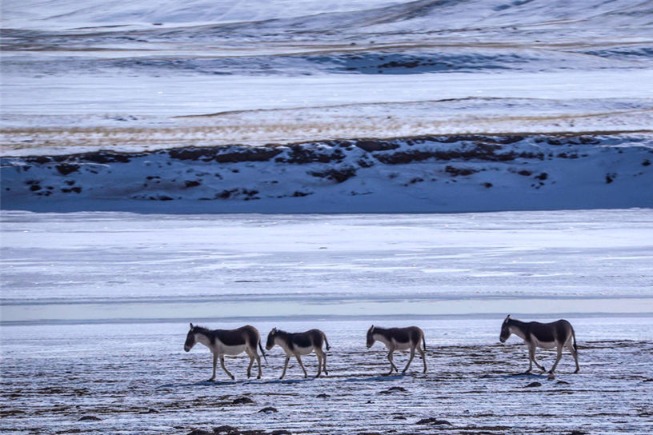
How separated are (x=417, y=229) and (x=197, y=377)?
36.9 ft

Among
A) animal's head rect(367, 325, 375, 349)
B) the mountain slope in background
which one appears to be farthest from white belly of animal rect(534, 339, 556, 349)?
the mountain slope in background

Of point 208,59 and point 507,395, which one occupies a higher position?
point 208,59

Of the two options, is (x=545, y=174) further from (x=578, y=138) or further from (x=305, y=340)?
(x=305, y=340)

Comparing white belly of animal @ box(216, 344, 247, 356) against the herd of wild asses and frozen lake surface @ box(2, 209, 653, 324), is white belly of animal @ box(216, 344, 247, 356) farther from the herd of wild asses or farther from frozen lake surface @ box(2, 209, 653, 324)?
frozen lake surface @ box(2, 209, 653, 324)

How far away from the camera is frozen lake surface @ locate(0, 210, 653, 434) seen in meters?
9.74

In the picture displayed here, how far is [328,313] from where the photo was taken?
48.8ft

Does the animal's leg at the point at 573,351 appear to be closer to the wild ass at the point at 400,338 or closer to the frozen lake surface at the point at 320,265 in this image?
the wild ass at the point at 400,338

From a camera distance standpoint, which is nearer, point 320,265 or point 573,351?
point 573,351

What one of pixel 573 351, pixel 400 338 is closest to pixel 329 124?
pixel 400 338

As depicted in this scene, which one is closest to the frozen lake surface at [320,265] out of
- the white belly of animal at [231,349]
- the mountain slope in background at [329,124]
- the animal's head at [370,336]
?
the mountain slope in background at [329,124]

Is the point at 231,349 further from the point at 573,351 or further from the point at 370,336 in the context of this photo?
the point at 573,351

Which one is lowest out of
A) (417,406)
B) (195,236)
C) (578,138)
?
(417,406)

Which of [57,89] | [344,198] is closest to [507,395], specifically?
[344,198]

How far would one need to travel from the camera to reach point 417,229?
22484mm
